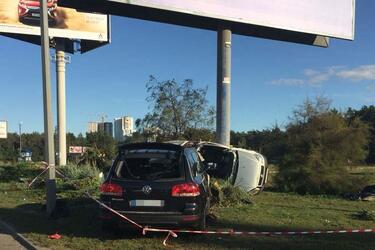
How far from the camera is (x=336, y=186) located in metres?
22.1

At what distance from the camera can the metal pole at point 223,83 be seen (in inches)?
887

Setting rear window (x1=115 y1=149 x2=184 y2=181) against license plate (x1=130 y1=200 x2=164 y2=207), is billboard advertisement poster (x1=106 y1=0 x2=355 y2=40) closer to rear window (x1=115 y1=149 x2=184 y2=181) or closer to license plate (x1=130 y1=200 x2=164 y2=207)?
rear window (x1=115 y1=149 x2=184 y2=181)

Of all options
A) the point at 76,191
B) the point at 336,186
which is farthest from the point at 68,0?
the point at 336,186

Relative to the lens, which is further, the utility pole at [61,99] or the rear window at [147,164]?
the utility pole at [61,99]

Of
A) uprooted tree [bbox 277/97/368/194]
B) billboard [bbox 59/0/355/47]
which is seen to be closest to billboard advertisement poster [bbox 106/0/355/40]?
billboard [bbox 59/0/355/47]

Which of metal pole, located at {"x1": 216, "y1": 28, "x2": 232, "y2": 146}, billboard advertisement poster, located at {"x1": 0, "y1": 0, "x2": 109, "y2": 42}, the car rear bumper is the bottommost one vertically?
the car rear bumper

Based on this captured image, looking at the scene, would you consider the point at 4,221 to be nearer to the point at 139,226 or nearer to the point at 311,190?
the point at 139,226

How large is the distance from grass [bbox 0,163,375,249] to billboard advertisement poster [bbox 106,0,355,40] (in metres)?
7.45

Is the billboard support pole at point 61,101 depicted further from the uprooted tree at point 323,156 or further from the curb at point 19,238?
the curb at point 19,238

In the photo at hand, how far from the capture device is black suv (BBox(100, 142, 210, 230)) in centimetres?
1003

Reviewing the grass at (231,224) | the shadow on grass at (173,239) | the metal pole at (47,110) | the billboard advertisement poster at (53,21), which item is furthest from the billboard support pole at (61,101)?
the shadow on grass at (173,239)

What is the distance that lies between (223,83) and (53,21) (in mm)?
26260

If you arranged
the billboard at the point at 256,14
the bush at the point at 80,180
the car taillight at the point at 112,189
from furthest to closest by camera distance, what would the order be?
the billboard at the point at 256,14, the bush at the point at 80,180, the car taillight at the point at 112,189

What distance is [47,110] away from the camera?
13938mm
